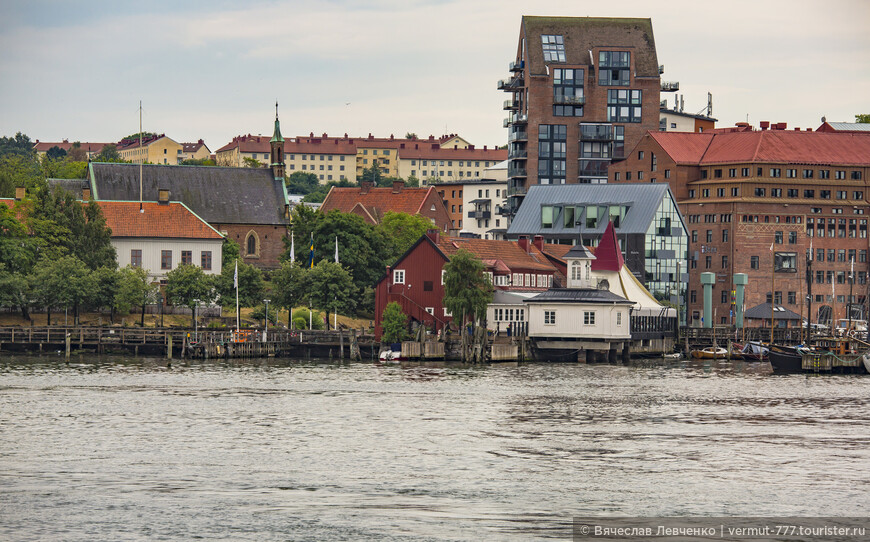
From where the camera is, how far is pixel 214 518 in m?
38.9

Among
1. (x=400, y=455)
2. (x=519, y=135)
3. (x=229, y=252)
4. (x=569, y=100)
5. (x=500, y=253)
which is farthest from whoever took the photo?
(x=519, y=135)

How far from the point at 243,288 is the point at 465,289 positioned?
2371 cm

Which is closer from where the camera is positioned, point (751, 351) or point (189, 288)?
point (189, 288)

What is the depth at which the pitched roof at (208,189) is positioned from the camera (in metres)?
152

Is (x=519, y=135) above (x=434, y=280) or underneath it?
above

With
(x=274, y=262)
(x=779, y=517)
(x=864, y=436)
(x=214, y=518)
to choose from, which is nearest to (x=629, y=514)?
(x=779, y=517)

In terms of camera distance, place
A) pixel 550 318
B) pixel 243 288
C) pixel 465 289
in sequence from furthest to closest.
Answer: pixel 243 288
pixel 550 318
pixel 465 289

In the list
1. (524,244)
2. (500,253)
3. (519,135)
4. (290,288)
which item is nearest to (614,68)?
(519,135)

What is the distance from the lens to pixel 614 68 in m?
181

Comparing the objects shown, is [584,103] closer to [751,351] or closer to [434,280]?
[751,351]

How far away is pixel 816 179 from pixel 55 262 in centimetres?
9122

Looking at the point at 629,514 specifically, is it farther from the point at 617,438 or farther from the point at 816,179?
the point at 816,179

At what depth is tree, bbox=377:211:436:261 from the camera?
14950 cm

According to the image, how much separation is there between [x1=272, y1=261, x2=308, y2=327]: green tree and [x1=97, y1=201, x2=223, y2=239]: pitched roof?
15.4m
